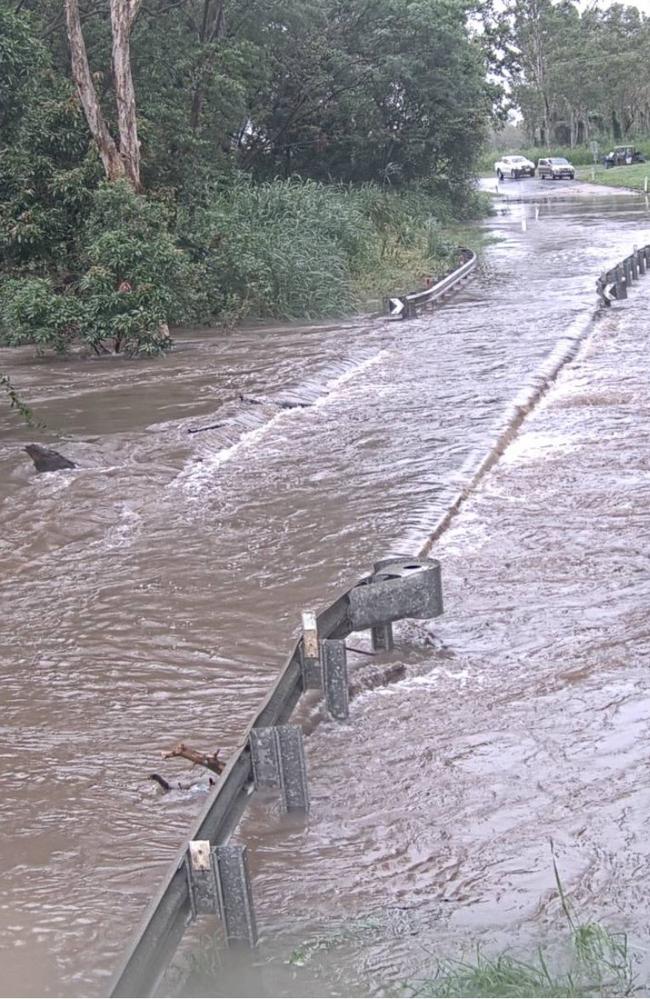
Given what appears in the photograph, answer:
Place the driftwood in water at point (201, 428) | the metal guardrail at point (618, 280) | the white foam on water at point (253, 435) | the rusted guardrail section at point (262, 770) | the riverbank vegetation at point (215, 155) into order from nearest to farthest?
1. the rusted guardrail section at point (262, 770)
2. the white foam on water at point (253, 435)
3. the driftwood in water at point (201, 428)
4. the riverbank vegetation at point (215, 155)
5. the metal guardrail at point (618, 280)

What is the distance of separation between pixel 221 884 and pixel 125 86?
19.4m

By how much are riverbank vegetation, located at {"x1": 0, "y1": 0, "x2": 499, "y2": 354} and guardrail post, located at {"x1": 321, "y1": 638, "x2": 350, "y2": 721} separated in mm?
11942

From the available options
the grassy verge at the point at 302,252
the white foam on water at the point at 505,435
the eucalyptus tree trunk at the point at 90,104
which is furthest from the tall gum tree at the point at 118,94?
A: the white foam on water at the point at 505,435

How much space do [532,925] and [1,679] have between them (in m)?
3.91

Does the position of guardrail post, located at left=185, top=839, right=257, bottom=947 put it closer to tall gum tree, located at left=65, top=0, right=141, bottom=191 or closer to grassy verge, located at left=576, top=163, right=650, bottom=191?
tall gum tree, located at left=65, top=0, right=141, bottom=191

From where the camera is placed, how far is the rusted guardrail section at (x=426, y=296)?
2256 centimetres

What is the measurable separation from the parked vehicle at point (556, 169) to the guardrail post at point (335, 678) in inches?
2828

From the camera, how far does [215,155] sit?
92.8 feet

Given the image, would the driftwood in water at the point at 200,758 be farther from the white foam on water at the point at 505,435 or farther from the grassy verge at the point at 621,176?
the grassy verge at the point at 621,176

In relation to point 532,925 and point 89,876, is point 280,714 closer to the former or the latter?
point 89,876

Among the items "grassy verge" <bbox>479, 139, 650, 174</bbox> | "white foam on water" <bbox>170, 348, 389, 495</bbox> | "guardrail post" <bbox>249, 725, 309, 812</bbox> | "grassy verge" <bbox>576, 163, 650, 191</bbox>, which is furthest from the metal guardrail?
"grassy verge" <bbox>479, 139, 650, 174</bbox>

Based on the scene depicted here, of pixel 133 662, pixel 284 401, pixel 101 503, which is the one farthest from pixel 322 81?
pixel 133 662

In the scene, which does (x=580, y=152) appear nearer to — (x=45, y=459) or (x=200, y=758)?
(x=45, y=459)

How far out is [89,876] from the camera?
520 centimetres
